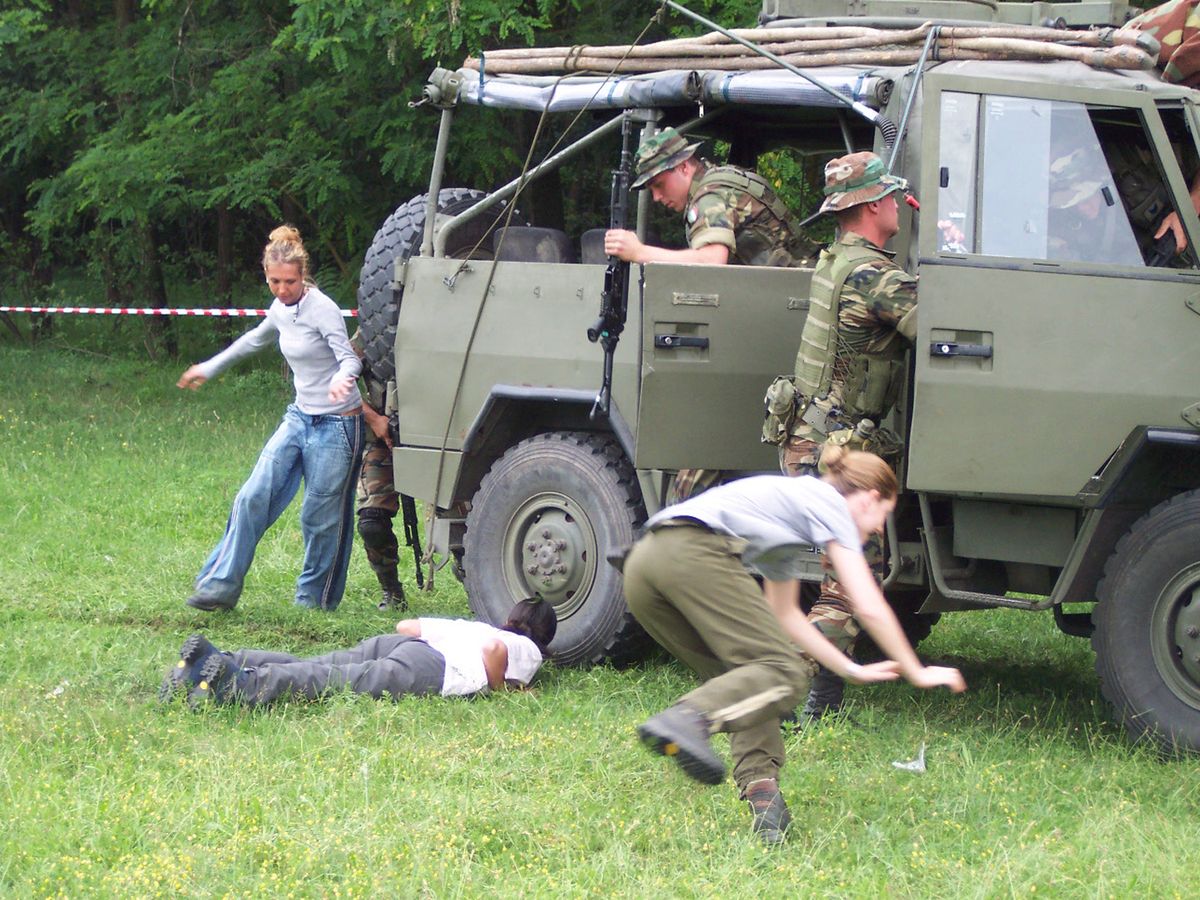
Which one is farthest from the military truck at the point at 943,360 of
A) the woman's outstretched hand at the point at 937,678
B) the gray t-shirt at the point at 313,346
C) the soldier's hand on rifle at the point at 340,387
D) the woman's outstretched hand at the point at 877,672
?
the woman's outstretched hand at the point at 937,678

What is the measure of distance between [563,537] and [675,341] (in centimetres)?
121

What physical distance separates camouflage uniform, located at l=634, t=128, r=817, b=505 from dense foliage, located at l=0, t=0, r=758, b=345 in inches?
231

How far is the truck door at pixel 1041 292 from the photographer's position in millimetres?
5359

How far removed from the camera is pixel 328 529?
26.1 feet

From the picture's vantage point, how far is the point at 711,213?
20.4 feet

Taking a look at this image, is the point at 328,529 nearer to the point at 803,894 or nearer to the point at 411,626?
the point at 411,626

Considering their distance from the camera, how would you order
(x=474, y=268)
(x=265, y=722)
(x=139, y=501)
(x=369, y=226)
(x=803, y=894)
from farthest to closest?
(x=369, y=226) → (x=139, y=501) → (x=474, y=268) → (x=265, y=722) → (x=803, y=894)

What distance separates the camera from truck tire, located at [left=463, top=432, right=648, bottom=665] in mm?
6719

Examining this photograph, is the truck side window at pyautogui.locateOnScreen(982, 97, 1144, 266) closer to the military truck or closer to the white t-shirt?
the military truck

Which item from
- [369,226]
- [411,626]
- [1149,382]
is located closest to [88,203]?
[369,226]

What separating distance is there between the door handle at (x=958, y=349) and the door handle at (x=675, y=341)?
3.04 ft

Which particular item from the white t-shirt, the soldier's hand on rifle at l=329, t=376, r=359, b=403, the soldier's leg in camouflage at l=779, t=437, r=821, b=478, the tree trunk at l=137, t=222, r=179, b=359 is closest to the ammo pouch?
the soldier's leg in camouflage at l=779, t=437, r=821, b=478

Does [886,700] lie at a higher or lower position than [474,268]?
lower

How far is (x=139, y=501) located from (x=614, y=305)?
5.23 metres
